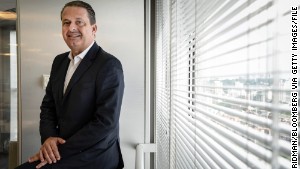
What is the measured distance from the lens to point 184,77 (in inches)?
58.7

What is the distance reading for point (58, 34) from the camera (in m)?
2.32

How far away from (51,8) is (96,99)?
4.35 feet


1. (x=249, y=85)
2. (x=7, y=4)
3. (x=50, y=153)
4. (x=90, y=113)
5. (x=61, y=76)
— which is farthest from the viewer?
(x=7, y=4)

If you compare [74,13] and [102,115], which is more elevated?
[74,13]

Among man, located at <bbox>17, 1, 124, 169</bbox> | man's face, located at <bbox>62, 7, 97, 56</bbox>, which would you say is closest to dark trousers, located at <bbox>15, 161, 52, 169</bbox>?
man, located at <bbox>17, 1, 124, 169</bbox>

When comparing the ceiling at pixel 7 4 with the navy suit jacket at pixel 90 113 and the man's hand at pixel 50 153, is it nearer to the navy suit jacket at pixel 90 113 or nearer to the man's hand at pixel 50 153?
the navy suit jacket at pixel 90 113

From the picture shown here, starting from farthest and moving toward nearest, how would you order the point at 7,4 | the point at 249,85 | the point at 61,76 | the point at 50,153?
the point at 7,4
the point at 61,76
the point at 50,153
the point at 249,85

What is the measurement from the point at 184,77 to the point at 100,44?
1.15m

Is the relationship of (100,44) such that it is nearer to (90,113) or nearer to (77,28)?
(77,28)

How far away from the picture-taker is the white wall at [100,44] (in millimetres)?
2320

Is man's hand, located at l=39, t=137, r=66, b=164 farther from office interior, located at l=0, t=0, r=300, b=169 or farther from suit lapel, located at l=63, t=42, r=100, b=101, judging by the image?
office interior, located at l=0, t=0, r=300, b=169

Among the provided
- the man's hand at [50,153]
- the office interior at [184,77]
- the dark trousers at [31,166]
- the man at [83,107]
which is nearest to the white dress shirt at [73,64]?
the man at [83,107]

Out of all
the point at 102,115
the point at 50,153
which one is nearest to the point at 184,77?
the point at 102,115

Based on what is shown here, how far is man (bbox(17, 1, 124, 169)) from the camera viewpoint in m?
1.38
